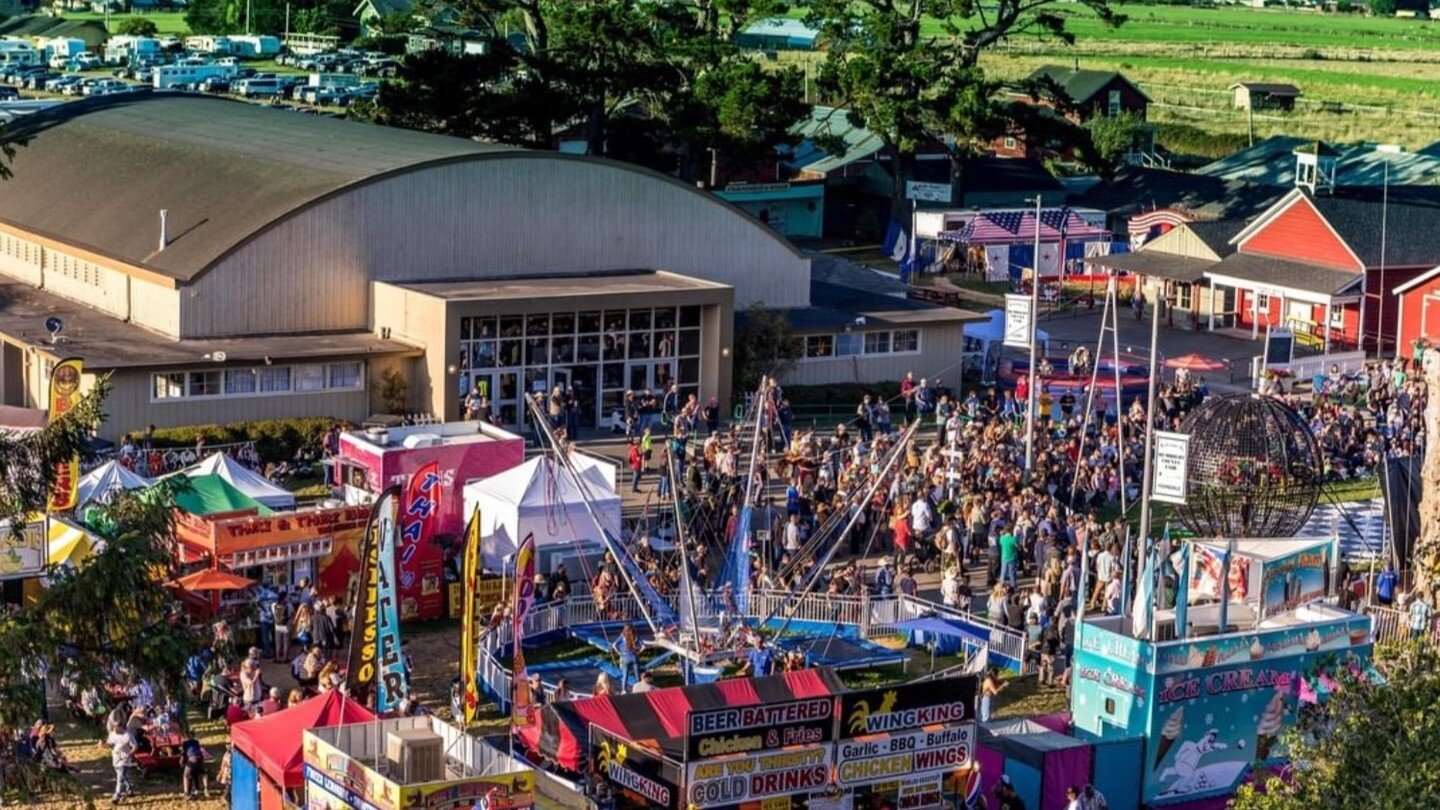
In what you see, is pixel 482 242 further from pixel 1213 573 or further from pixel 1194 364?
pixel 1213 573

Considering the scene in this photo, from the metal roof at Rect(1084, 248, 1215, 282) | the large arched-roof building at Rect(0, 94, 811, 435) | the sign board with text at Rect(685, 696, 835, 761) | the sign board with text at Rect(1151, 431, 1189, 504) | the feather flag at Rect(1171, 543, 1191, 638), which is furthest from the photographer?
the metal roof at Rect(1084, 248, 1215, 282)

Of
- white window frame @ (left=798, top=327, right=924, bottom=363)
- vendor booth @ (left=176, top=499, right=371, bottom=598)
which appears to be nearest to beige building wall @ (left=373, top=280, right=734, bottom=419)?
white window frame @ (left=798, top=327, right=924, bottom=363)

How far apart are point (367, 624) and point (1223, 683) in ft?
32.1

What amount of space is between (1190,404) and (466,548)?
77.4 ft

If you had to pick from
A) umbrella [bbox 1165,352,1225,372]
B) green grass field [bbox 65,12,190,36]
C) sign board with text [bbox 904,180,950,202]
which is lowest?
umbrella [bbox 1165,352,1225,372]

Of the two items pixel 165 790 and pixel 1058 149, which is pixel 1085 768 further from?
pixel 1058 149

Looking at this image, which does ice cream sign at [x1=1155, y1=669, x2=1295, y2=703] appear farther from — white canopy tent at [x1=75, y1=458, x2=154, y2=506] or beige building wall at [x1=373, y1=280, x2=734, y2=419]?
beige building wall at [x1=373, y1=280, x2=734, y2=419]

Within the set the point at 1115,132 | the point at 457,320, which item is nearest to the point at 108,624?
the point at 457,320

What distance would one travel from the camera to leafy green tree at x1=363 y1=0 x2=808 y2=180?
7000 centimetres

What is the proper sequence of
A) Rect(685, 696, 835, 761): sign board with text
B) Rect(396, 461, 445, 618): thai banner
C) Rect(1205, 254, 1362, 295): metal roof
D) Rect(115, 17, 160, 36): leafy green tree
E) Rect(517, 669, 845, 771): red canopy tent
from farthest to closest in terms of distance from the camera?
Rect(115, 17, 160, 36): leafy green tree, Rect(1205, 254, 1362, 295): metal roof, Rect(396, 461, 445, 618): thai banner, Rect(517, 669, 845, 771): red canopy tent, Rect(685, 696, 835, 761): sign board with text

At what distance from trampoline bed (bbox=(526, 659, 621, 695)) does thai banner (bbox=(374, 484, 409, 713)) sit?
10.8 feet

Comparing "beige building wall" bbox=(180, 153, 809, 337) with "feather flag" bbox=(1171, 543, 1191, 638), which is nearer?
"feather flag" bbox=(1171, 543, 1191, 638)

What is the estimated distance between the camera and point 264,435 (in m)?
43.6

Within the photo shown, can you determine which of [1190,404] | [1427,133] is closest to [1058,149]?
[1190,404]
